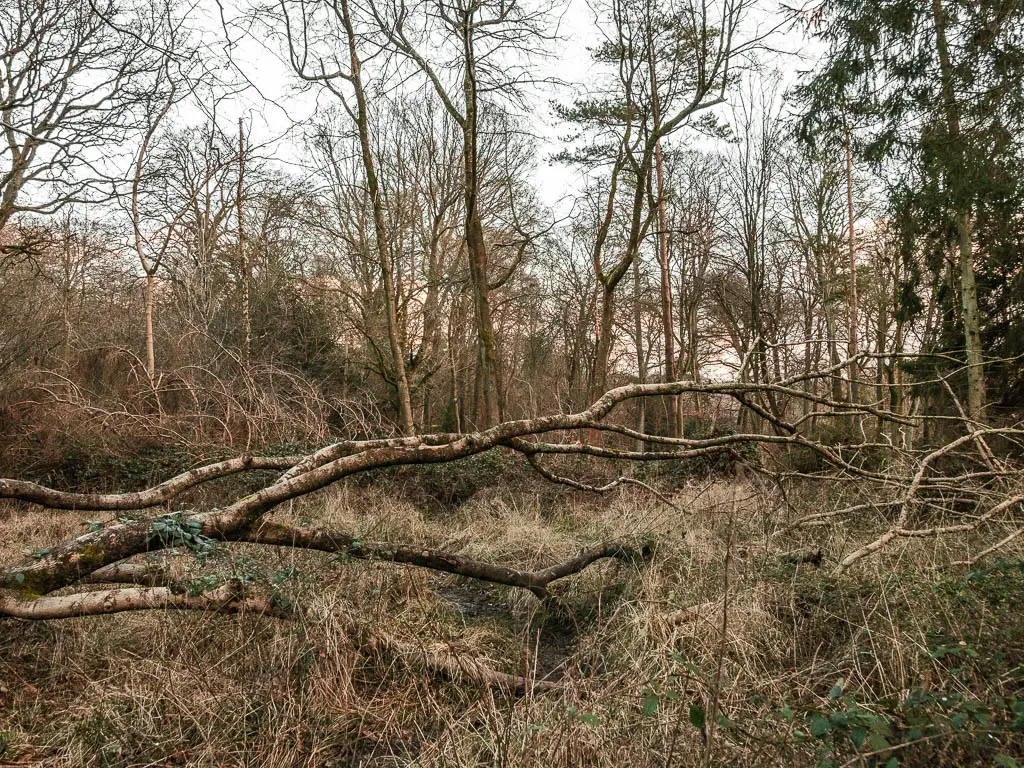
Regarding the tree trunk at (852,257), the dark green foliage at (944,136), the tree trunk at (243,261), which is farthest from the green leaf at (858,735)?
the tree trunk at (852,257)

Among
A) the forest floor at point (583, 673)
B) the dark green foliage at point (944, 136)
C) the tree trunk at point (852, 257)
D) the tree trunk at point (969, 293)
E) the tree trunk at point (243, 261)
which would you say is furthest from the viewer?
the tree trunk at point (852, 257)

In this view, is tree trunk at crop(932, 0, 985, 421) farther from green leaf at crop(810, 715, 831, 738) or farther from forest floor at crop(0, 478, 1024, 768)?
green leaf at crop(810, 715, 831, 738)

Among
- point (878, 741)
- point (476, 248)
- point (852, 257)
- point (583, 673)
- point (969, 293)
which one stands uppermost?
point (852, 257)

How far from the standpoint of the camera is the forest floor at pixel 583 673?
6.91ft

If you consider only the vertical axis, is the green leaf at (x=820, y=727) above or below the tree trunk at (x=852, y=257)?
below

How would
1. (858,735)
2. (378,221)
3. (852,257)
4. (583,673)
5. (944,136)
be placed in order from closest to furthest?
(858,735)
(583,673)
(944,136)
(378,221)
(852,257)

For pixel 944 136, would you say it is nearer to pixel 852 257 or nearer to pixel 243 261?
pixel 852 257

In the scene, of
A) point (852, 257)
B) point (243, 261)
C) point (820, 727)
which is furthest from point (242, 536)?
point (852, 257)

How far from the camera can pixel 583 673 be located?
320 centimetres

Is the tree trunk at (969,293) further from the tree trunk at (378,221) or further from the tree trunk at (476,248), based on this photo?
the tree trunk at (378,221)

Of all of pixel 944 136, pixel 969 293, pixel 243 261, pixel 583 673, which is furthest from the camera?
pixel 243 261

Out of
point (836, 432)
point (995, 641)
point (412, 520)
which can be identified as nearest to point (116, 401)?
point (412, 520)

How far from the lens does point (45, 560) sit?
9.27ft

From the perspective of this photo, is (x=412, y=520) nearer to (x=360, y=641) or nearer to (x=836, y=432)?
(x=360, y=641)
